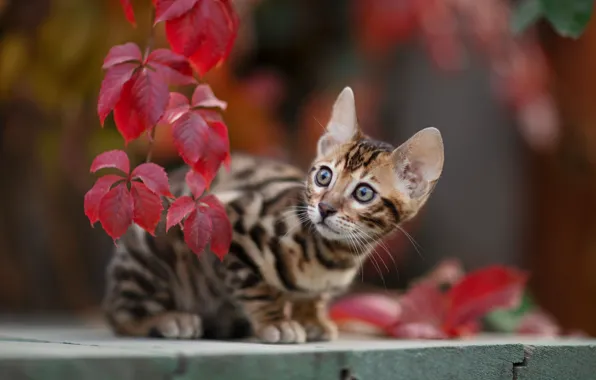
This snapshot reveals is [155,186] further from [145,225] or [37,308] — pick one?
[37,308]

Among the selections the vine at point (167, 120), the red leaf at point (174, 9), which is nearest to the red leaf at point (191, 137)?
the vine at point (167, 120)

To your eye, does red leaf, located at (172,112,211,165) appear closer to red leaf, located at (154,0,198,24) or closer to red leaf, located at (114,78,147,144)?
red leaf, located at (114,78,147,144)

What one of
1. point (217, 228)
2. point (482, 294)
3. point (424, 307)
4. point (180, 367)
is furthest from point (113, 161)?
point (482, 294)

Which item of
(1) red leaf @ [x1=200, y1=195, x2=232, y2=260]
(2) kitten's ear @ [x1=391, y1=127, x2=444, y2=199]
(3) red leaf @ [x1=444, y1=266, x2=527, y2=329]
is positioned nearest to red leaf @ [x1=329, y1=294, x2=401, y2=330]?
(3) red leaf @ [x1=444, y1=266, x2=527, y2=329]

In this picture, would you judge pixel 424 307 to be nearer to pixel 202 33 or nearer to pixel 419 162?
pixel 419 162

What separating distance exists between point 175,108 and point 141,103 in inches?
4.1

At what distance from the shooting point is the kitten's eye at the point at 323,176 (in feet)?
7.45

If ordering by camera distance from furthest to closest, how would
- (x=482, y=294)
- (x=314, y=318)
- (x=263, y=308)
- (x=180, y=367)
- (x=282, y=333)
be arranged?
(x=482, y=294)
(x=314, y=318)
(x=263, y=308)
(x=282, y=333)
(x=180, y=367)

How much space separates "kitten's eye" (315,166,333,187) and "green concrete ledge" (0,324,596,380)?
0.48 metres

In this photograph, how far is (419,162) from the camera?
226 cm

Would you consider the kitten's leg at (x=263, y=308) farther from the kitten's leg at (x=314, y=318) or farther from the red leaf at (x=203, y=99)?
the red leaf at (x=203, y=99)

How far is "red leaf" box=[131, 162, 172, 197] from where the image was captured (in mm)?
1948

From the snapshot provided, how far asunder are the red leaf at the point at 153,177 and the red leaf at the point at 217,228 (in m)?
0.13

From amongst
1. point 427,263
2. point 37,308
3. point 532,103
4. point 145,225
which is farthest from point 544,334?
point 37,308
